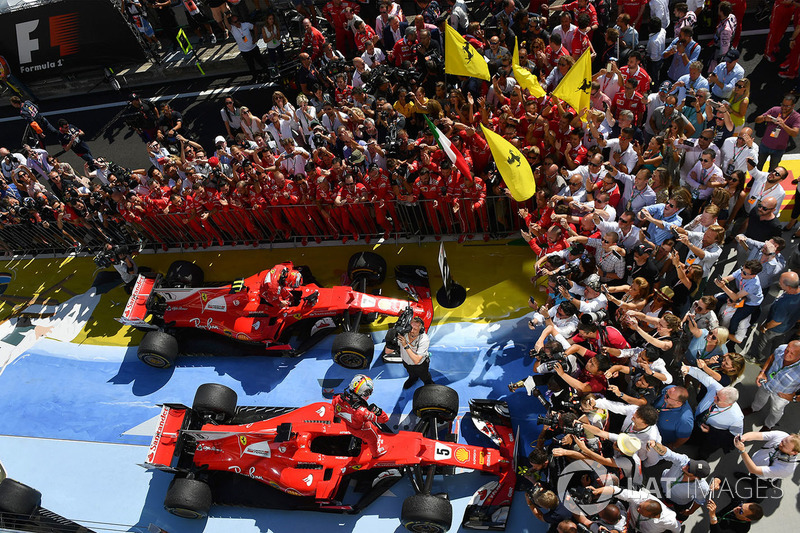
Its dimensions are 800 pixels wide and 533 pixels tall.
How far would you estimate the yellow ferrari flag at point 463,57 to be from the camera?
31.2 feet

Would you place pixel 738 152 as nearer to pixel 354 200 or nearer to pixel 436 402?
pixel 436 402

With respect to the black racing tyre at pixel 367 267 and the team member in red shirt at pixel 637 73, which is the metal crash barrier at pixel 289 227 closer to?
the black racing tyre at pixel 367 267

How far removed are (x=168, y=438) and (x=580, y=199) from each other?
678 centimetres

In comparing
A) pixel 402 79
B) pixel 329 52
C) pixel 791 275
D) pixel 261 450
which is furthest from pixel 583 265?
pixel 329 52

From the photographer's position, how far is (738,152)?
816 cm

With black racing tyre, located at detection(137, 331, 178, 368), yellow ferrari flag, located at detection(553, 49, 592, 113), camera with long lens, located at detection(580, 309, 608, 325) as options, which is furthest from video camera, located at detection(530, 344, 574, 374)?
black racing tyre, located at detection(137, 331, 178, 368)

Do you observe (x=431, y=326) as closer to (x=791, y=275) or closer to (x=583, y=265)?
(x=583, y=265)

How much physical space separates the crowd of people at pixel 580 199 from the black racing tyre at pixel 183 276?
983mm

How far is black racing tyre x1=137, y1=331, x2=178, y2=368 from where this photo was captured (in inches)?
369

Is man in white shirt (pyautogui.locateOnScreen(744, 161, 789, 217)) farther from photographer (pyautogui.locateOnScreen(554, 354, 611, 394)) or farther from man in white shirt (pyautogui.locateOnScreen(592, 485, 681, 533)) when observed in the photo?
man in white shirt (pyautogui.locateOnScreen(592, 485, 681, 533))

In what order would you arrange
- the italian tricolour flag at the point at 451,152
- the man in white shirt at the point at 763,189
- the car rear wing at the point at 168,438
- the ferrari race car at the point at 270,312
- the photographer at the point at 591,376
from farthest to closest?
the ferrari race car at the point at 270,312
the italian tricolour flag at the point at 451,152
the car rear wing at the point at 168,438
the man in white shirt at the point at 763,189
the photographer at the point at 591,376

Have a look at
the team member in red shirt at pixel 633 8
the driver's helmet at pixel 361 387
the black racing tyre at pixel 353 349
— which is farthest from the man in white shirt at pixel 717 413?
the team member in red shirt at pixel 633 8

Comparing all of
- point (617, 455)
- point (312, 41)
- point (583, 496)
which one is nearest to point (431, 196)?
point (617, 455)

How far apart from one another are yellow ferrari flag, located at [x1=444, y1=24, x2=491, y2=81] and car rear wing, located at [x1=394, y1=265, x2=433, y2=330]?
339cm
